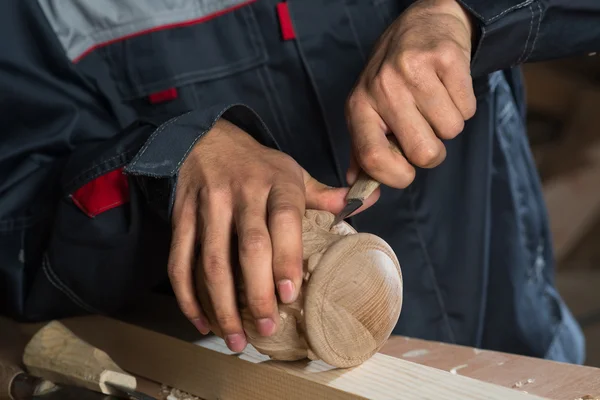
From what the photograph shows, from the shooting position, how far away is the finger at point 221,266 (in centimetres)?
74

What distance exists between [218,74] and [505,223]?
562mm

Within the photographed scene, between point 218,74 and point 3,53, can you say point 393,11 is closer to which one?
point 218,74

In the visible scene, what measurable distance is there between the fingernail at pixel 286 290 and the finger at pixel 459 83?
28cm

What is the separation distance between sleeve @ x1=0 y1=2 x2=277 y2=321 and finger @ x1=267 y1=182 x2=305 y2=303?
0.16 meters

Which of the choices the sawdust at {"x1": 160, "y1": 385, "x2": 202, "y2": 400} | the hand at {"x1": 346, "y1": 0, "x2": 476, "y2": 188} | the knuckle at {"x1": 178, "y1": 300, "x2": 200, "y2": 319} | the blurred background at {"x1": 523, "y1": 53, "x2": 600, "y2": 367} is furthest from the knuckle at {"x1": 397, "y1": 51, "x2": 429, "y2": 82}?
the blurred background at {"x1": 523, "y1": 53, "x2": 600, "y2": 367}

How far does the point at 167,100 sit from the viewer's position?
44.6 inches

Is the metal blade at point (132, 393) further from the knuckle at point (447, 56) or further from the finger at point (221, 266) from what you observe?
the knuckle at point (447, 56)

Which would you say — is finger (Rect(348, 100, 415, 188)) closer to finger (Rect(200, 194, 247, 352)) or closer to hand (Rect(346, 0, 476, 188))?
hand (Rect(346, 0, 476, 188))

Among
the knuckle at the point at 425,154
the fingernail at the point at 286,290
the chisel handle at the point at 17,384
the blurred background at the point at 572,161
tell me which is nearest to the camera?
the fingernail at the point at 286,290

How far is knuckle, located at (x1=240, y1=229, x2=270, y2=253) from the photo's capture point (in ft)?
2.34

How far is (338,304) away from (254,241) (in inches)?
3.9

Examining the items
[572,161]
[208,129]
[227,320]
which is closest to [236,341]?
[227,320]

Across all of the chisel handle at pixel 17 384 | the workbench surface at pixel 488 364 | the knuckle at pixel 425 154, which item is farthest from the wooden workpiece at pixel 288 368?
the knuckle at pixel 425 154

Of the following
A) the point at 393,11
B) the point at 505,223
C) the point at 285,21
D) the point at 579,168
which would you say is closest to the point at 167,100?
the point at 285,21
